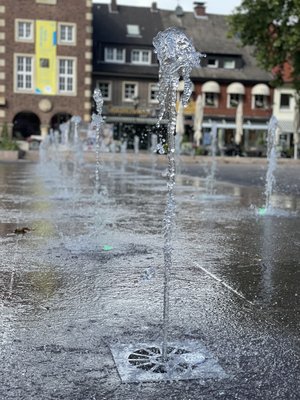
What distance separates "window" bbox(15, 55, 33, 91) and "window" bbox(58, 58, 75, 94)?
7.05ft

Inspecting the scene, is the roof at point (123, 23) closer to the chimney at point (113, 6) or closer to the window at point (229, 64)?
the chimney at point (113, 6)

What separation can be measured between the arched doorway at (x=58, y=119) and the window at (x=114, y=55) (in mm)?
6423

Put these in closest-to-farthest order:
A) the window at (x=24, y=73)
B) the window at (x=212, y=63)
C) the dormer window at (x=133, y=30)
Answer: the window at (x=24, y=73) → the dormer window at (x=133, y=30) → the window at (x=212, y=63)

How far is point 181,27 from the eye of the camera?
52.0 meters

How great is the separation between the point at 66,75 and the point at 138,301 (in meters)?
43.9

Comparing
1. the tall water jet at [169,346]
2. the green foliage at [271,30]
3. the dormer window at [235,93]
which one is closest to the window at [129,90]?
the dormer window at [235,93]

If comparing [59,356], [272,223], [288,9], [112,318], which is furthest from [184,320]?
[288,9]

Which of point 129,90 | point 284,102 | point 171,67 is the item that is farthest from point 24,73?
point 171,67

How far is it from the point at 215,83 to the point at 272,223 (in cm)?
4369

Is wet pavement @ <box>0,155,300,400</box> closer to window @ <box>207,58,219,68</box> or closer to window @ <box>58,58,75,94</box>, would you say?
window @ <box>58,58,75,94</box>

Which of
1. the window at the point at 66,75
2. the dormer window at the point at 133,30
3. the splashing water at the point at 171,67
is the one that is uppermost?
the dormer window at the point at 133,30

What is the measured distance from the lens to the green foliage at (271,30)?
23797 millimetres

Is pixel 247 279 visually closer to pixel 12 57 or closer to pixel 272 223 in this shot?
pixel 272 223

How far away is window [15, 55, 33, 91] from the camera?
152ft
